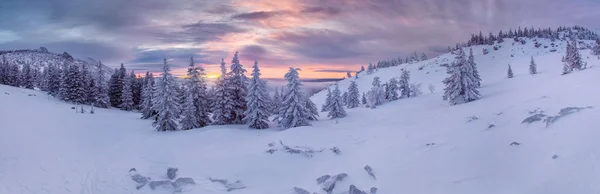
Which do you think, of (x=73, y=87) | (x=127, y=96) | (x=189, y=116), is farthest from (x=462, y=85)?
(x=73, y=87)

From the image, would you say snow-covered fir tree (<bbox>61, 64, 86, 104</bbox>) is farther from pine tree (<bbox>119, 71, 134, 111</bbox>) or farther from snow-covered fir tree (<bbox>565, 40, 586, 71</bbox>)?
snow-covered fir tree (<bbox>565, 40, 586, 71</bbox>)

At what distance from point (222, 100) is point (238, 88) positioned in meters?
2.54

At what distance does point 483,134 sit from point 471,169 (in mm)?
5973

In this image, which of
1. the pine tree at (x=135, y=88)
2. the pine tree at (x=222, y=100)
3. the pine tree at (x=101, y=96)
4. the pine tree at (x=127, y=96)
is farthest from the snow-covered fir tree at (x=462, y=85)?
the pine tree at (x=101, y=96)

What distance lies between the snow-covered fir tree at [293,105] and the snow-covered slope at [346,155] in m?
2.96

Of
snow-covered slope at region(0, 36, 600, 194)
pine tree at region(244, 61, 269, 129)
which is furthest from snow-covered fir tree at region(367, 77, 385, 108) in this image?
pine tree at region(244, 61, 269, 129)

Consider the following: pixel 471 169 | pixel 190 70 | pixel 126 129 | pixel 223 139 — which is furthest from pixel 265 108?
pixel 471 169

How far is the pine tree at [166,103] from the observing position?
36.5 metres

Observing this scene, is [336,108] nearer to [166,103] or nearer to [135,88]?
[166,103]

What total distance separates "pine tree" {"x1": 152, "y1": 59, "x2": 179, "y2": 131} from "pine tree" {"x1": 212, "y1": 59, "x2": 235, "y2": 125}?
4.73 metres

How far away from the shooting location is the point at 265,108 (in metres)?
37.7

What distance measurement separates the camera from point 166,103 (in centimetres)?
3656

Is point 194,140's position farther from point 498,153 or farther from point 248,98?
point 498,153

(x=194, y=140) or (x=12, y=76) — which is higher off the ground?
(x=12, y=76)
